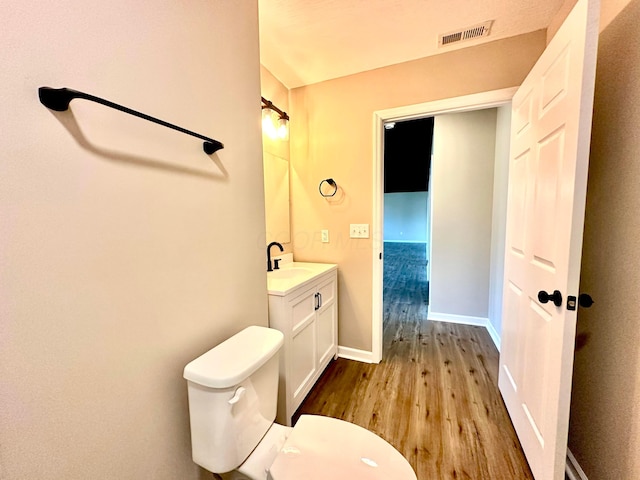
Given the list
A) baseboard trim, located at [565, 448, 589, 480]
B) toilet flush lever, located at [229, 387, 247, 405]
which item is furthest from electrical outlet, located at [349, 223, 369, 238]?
baseboard trim, located at [565, 448, 589, 480]

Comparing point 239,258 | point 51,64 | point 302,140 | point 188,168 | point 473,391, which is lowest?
point 473,391

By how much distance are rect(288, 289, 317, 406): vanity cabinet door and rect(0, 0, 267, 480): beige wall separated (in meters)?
0.51

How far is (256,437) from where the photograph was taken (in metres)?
0.93

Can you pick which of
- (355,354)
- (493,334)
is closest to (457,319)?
(493,334)

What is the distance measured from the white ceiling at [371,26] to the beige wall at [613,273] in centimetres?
56

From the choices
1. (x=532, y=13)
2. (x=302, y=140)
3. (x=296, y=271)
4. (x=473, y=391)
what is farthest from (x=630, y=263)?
(x=302, y=140)

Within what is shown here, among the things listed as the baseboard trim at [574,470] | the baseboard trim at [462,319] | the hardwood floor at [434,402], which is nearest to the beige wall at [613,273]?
the baseboard trim at [574,470]

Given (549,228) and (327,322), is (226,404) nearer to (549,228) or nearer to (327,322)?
(327,322)

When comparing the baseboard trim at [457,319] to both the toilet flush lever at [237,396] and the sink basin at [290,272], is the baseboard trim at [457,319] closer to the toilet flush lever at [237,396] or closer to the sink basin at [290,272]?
the sink basin at [290,272]

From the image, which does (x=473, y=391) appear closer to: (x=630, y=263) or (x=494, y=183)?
(x=630, y=263)

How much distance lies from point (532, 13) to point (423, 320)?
8.93ft

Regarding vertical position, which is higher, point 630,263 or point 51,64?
point 51,64

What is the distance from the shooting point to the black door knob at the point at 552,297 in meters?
0.97

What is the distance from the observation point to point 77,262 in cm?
64
